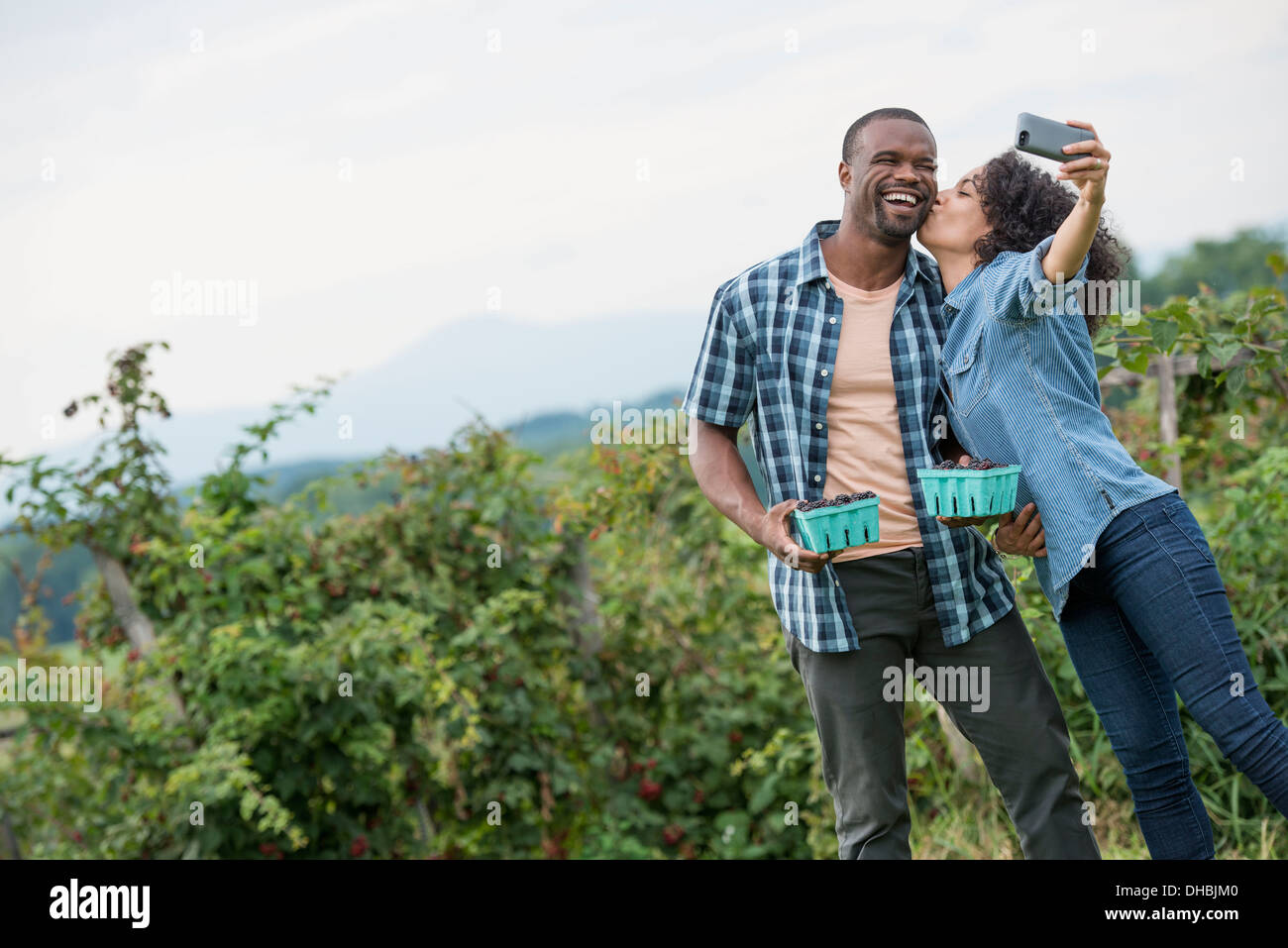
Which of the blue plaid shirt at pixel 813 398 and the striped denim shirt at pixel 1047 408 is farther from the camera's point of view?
the blue plaid shirt at pixel 813 398

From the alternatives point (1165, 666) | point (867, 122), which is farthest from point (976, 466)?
point (867, 122)

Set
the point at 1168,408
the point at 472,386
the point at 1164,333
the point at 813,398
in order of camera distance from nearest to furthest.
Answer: the point at 813,398
the point at 1164,333
the point at 1168,408
the point at 472,386

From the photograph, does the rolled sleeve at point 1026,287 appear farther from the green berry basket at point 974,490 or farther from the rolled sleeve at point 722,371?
the rolled sleeve at point 722,371

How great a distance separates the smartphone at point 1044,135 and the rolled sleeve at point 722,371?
0.63 meters

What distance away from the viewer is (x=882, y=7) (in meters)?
4.88

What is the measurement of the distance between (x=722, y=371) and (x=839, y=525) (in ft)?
1.44

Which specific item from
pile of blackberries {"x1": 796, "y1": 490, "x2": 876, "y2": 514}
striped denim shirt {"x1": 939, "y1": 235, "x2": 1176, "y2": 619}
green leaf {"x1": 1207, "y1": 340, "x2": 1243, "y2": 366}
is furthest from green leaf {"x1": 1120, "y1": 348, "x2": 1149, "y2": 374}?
pile of blackberries {"x1": 796, "y1": 490, "x2": 876, "y2": 514}

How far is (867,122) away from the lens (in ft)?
6.55

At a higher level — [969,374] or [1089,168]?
[1089,168]

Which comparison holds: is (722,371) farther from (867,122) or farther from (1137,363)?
(1137,363)

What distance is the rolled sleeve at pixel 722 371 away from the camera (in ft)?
6.91

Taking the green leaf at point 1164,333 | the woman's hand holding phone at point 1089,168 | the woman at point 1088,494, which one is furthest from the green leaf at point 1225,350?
the woman's hand holding phone at point 1089,168

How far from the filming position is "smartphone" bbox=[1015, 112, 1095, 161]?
5.61 ft
